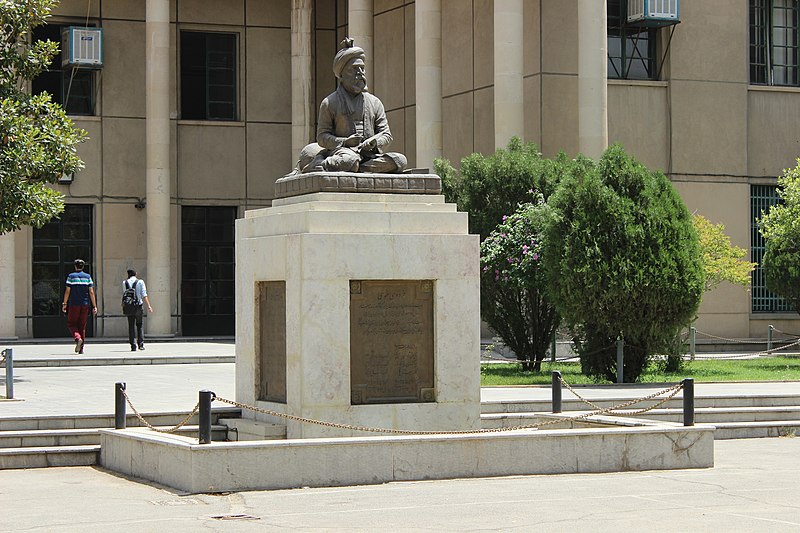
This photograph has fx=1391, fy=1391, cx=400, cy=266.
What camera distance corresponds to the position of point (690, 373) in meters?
24.7

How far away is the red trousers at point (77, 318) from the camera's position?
2919 cm

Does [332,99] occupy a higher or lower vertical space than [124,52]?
lower

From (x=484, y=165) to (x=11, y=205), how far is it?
9.95m

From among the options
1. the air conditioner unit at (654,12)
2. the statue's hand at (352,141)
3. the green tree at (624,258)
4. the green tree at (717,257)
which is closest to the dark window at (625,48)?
the air conditioner unit at (654,12)

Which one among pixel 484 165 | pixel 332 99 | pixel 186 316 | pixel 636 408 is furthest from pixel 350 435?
pixel 186 316

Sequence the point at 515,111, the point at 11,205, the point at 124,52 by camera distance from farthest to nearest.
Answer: the point at 124,52 < the point at 515,111 < the point at 11,205

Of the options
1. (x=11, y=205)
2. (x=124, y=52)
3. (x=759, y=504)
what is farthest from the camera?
(x=124, y=52)

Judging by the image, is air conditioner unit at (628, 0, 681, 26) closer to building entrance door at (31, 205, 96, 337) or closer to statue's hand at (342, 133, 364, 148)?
building entrance door at (31, 205, 96, 337)

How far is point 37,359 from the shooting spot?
27.1 meters

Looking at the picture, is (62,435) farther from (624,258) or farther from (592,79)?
(592,79)

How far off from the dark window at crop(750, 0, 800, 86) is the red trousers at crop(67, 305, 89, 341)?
18.0 meters

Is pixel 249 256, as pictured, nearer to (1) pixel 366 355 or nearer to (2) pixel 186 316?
(1) pixel 366 355

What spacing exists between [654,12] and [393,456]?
75.7 ft

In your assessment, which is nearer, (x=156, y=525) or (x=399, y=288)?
(x=156, y=525)
